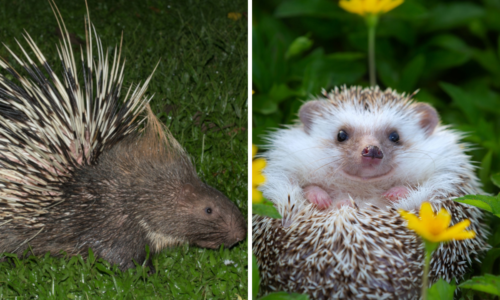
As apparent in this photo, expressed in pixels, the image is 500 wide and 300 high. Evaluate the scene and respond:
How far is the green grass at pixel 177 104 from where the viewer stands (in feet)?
6.87

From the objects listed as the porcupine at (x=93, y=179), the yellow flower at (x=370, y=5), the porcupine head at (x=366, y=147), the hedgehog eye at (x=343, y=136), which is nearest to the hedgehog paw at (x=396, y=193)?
the porcupine head at (x=366, y=147)

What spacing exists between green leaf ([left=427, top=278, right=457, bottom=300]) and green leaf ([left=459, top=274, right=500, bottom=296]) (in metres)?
0.04

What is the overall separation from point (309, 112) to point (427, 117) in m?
0.45

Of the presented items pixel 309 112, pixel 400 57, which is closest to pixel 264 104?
pixel 309 112

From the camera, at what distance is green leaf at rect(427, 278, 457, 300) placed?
4.68 feet

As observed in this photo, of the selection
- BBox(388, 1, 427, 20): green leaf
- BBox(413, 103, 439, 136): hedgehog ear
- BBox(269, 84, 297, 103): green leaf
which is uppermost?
BBox(388, 1, 427, 20): green leaf

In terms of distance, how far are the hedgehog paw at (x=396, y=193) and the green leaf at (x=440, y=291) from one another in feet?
1.13

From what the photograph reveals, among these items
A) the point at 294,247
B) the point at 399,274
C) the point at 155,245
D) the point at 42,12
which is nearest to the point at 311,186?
the point at 294,247

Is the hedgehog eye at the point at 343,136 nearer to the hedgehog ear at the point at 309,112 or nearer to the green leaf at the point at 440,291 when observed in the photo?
the hedgehog ear at the point at 309,112

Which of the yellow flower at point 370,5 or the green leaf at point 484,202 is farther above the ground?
the yellow flower at point 370,5

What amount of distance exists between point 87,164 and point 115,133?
7.1 inches

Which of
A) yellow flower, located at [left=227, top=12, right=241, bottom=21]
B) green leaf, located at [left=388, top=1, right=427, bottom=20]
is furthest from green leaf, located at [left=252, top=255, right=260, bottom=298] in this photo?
yellow flower, located at [left=227, top=12, right=241, bottom=21]

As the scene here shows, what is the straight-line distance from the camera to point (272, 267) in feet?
5.13

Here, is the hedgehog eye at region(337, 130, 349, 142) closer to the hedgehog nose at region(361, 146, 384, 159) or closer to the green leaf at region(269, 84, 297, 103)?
the hedgehog nose at region(361, 146, 384, 159)
